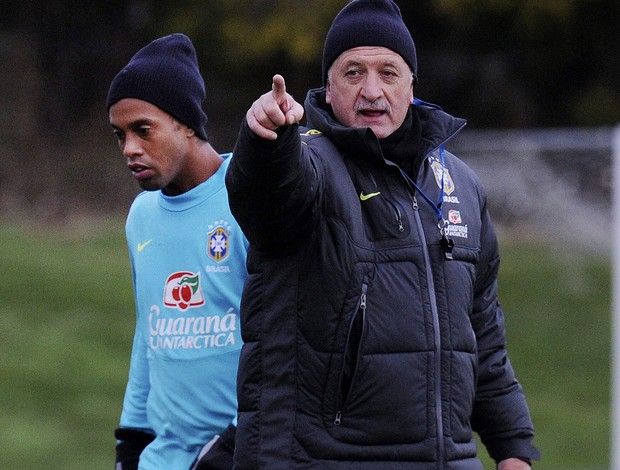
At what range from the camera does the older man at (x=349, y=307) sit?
342 cm

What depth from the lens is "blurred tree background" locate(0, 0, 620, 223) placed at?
52.6 ft

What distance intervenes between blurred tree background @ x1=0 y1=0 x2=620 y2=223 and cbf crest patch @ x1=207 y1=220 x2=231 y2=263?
11399 millimetres

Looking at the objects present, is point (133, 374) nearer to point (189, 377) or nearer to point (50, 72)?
point (189, 377)

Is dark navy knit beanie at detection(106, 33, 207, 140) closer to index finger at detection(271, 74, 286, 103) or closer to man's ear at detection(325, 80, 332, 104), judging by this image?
man's ear at detection(325, 80, 332, 104)

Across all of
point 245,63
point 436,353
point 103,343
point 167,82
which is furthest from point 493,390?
point 245,63

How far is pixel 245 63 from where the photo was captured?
16.7m

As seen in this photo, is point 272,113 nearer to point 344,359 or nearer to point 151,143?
point 344,359

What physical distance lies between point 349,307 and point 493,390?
852 millimetres

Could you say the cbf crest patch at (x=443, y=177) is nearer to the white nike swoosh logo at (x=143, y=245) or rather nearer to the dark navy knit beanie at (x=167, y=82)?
the dark navy knit beanie at (x=167, y=82)

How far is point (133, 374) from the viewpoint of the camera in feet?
14.4

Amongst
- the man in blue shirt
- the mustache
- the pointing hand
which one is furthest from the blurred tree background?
the pointing hand

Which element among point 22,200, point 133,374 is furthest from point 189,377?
point 22,200

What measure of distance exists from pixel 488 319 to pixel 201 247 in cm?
88

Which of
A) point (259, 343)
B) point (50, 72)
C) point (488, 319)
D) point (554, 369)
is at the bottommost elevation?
point (259, 343)
